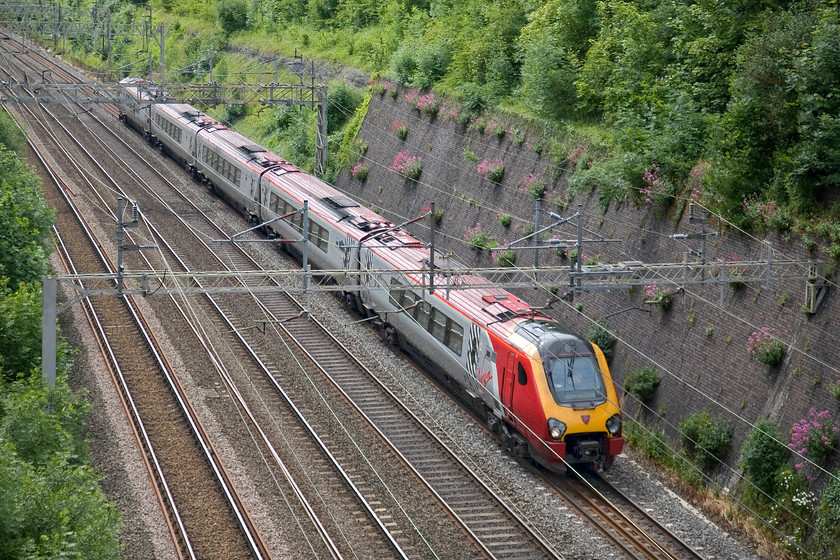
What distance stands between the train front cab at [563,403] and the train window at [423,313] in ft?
12.5

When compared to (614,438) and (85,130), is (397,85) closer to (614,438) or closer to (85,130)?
(85,130)

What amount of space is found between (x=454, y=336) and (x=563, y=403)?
3.68m

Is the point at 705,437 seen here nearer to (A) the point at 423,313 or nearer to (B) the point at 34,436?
(A) the point at 423,313

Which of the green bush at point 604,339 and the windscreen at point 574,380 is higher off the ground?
the windscreen at point 574,380

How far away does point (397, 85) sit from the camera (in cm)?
3912

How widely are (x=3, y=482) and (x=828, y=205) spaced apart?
1527 centimetres

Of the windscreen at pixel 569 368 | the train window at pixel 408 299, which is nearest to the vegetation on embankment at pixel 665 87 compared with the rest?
the windscreen at pixel 569 368

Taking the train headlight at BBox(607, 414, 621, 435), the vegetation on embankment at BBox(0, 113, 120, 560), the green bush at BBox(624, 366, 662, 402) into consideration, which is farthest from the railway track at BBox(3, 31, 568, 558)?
the vegetation on embankment at BBox(0, 113, 120, 560)

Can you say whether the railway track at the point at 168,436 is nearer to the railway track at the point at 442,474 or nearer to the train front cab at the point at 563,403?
the railway track at the point at 442,474

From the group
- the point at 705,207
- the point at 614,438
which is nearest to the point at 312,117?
the point at 705,207

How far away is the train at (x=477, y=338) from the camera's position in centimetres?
1911

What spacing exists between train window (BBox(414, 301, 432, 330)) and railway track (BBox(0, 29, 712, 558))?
178 cm

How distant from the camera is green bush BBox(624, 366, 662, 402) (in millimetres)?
22234

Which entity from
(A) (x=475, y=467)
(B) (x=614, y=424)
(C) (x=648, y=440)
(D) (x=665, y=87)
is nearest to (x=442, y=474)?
(A) (x=475, y=467)
